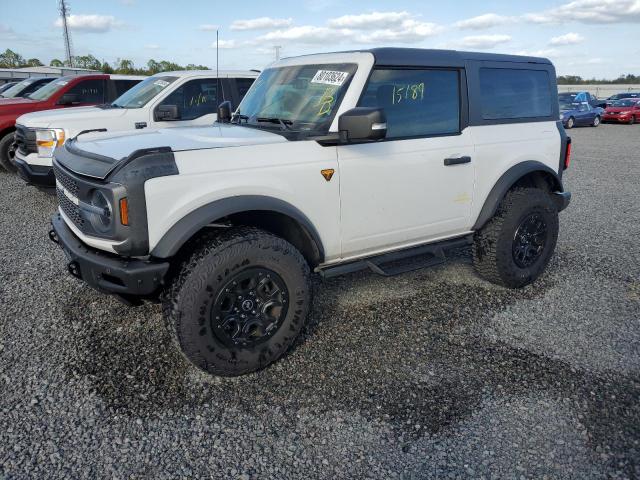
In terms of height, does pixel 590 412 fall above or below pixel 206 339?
below

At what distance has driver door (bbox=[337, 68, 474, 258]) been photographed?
3439 mm

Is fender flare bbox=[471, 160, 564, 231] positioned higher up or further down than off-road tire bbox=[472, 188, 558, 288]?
higher up

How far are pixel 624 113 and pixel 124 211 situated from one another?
28654mm

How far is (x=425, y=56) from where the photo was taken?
3.80m

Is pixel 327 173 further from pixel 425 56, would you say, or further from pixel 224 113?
pixel 224 113

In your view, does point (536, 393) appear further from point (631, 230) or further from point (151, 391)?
point (631, 230)

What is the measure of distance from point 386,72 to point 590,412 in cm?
248

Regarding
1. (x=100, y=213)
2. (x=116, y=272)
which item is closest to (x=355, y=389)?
(x=116, y=272)

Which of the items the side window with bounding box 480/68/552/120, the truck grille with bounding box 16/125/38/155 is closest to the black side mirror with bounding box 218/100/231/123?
the side window with bounding box 480/68/552/120

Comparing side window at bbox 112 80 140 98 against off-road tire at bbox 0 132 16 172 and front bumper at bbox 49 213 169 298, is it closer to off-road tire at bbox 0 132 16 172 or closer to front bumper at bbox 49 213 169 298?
off-road tire at bbox 0 132 16 172

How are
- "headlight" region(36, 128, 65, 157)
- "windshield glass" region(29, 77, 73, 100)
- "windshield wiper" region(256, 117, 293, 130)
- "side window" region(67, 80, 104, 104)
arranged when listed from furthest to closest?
"windshield glass" region(29, 77, 73, 100) < "side window" region(67, 80, 104, 104) < "headlight" region(36, 128, 65, 157) < "windshield wiper" region(256, 117, 293, 130)

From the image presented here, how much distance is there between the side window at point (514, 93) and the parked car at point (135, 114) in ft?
12.9

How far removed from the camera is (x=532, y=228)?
447 centimetres

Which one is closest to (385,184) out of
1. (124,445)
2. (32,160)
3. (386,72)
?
(386,72)
